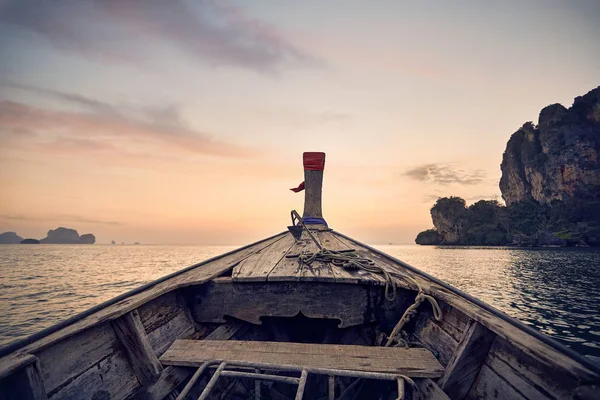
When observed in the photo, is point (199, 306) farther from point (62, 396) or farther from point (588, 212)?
point (588, 212)

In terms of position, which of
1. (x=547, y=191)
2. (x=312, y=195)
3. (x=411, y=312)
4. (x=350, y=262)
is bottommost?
(x=411, y=312)

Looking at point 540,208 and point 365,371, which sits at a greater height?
point 540,208

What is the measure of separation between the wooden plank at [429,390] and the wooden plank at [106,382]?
2155mm

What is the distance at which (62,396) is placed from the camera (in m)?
1.70

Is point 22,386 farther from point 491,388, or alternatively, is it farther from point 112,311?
point 491,388

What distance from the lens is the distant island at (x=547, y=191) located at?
6512 cm

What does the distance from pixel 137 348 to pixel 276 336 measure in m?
1.73

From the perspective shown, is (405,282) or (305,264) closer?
(405,282)

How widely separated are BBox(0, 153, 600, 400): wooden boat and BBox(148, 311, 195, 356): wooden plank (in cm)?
1

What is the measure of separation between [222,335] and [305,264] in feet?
3.95

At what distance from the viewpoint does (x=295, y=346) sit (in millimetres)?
2424

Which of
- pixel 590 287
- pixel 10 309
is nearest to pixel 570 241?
pixel 590 287

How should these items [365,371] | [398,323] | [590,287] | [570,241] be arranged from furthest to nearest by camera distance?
[570,241], [590,287], [398,323], [365,371]

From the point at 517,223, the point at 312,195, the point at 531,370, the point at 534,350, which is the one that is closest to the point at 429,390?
the point at 531,370
